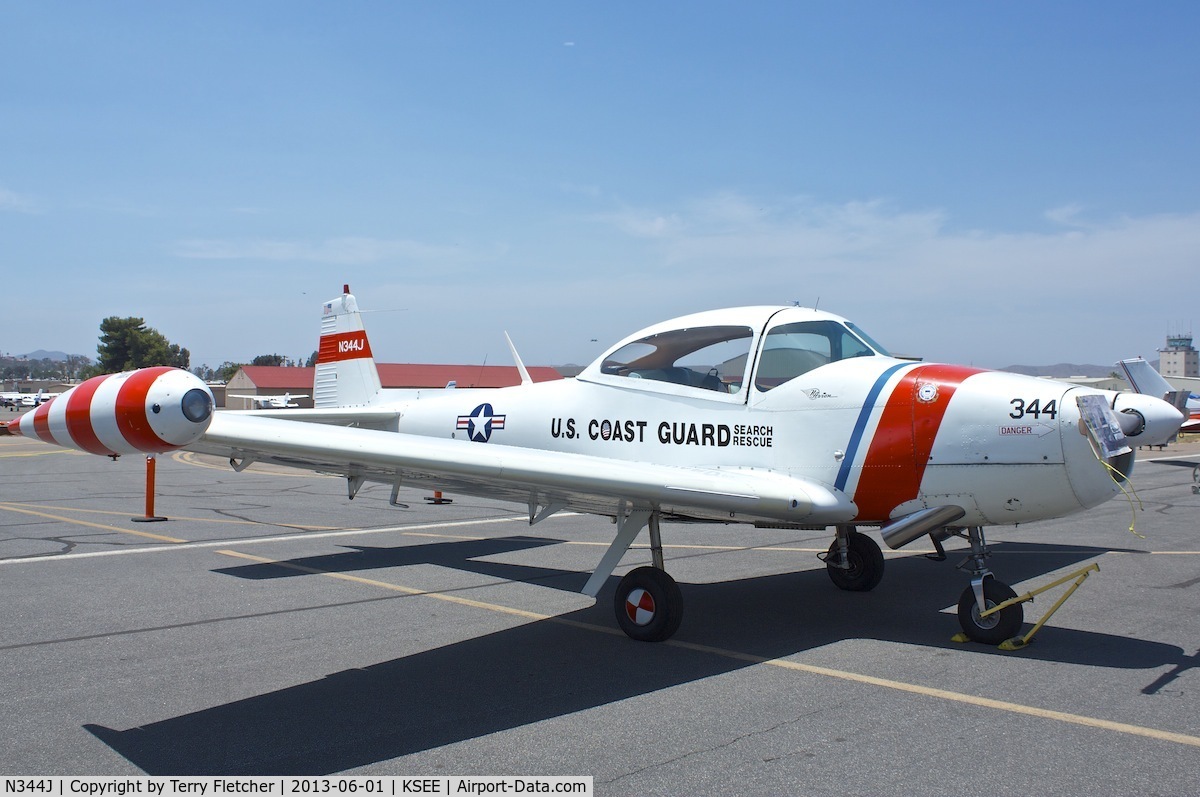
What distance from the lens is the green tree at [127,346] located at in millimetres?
87188

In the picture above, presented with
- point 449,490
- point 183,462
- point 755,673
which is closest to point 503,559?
point 449,490

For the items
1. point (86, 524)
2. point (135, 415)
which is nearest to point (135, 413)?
point (135, 415)

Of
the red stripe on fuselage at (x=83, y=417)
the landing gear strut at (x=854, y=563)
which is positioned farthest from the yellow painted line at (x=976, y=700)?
the red stripe on fuselage at (x=83, y=417)

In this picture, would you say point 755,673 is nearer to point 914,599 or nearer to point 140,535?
point 914,599

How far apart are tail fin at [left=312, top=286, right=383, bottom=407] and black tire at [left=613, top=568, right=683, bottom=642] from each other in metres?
6.06

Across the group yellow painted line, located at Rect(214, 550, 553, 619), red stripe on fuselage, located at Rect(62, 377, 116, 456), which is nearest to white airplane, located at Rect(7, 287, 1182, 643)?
red stripe on fuselage, located at Rect(62, 377, 116, 456)

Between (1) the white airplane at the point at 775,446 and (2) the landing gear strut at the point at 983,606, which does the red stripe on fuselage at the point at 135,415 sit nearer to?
(1) the white airplane at the point at 775,446

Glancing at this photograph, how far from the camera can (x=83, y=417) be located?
4.30 metres

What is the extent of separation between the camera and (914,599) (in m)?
8.15

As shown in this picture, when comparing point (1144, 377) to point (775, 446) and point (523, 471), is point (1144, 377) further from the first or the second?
point (523, 471)

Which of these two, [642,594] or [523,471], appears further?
[642,594]

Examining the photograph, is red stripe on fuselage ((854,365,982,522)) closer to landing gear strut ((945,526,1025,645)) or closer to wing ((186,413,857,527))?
wing ((186,413,857,527))

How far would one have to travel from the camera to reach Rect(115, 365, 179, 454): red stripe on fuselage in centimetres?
420

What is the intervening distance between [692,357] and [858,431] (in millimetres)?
1570
